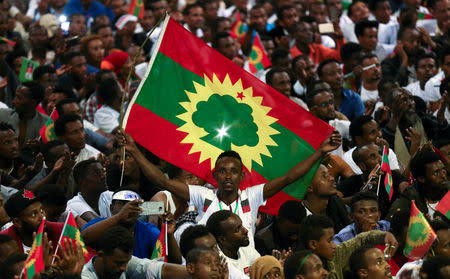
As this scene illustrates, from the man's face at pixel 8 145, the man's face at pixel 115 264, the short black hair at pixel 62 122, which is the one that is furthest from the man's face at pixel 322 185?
the man's face at pixel 8 145

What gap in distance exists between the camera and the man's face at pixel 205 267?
23.9 ft

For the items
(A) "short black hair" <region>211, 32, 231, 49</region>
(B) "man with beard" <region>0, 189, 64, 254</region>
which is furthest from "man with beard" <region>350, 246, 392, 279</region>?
(A) "short black hair" <region>211, 32, 231, 49</region>

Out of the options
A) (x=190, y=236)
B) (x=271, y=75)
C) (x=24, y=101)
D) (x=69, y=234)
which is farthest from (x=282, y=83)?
→ (x=69, y=234)

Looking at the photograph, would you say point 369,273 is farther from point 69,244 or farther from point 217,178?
Answer: point 69,244

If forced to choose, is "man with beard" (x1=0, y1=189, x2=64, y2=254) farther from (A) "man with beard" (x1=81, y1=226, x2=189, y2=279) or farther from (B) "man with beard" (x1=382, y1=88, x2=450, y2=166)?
(B) "man with beard" (x1=382, y1=88, x2=450, y2=166)

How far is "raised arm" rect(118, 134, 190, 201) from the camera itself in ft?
28.7

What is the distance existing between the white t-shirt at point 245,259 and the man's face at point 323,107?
315 centimetres

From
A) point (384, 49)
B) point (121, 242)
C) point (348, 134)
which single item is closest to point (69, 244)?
point (121, 242)

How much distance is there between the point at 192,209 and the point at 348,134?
325cm

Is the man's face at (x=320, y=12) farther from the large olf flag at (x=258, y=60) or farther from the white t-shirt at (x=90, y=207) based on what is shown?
the white t-shirt at (x=90, y=207)

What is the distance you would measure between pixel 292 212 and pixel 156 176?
1.30 m

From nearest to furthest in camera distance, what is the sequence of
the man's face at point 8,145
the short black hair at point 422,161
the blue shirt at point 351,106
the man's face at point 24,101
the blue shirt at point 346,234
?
the blue shirt at point 346,234, the short black hair at point 422,161, the man's face at point 8,145, the man's face at point 24,101, the blue shirt at point 351,106

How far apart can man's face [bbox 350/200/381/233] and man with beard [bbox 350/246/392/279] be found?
93 centimetres

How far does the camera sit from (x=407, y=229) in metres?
8.43
